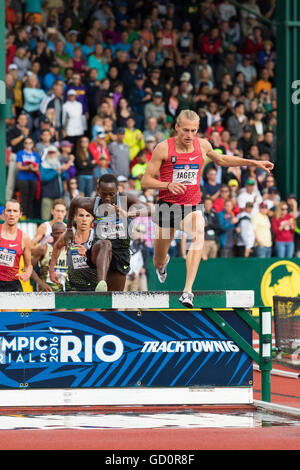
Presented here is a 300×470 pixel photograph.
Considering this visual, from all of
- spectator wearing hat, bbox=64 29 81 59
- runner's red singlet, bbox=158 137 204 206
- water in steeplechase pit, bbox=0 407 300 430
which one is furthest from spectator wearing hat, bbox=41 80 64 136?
water in steeplechase pit, bbox=0 407 300 430

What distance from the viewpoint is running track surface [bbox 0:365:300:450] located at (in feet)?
20.6

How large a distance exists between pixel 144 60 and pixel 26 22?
10.2 feet

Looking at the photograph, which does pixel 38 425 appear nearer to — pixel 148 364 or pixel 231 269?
pixel 148 364

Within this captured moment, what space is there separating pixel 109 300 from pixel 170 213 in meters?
1.17

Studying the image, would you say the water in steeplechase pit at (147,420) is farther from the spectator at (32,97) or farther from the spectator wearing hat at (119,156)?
the spectator at (32,97)

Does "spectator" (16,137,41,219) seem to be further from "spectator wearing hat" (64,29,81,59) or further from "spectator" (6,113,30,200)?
"spectator wearing hat" (64,29,81,59)

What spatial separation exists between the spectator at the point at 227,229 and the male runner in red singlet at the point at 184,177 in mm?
9650

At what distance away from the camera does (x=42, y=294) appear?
8461 millimetres

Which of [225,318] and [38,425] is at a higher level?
[225,318]

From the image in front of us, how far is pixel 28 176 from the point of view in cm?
1745

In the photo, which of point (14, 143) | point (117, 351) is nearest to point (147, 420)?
point (117, 351)

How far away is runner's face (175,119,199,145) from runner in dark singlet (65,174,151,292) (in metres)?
0.87

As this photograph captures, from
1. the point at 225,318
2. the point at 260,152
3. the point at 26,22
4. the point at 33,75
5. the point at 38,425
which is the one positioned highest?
the point at 26,22
